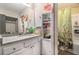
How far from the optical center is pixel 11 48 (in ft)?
3.72

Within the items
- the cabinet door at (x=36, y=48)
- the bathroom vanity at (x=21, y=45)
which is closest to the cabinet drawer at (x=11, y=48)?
the bathroom vanity at (x=21, y=45)

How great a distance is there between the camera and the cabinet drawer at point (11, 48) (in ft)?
3.63

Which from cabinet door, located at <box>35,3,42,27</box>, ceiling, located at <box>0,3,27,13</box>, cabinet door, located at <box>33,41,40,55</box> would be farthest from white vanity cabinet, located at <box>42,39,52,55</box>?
ceiling, located at <box>0,3,27,13</box>

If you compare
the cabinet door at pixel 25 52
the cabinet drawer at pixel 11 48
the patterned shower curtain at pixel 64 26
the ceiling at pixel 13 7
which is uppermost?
the ceiling at pixel 13 7

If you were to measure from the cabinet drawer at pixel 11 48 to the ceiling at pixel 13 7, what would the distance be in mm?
371

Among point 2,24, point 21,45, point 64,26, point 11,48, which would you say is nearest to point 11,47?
point 11,48

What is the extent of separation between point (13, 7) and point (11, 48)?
1.45 ft

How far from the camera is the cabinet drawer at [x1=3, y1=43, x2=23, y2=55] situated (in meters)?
1.11

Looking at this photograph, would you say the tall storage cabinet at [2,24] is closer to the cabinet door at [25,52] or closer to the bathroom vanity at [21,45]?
the bathroom vanity at [21,45]

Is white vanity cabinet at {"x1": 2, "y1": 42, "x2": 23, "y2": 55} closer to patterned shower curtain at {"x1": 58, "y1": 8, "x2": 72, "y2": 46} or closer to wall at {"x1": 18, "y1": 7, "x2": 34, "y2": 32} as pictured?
wall at {"x1": 18, "y1": 7, "x2": 34, "y2": 32}

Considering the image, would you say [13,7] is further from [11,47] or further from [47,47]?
[47,47]
